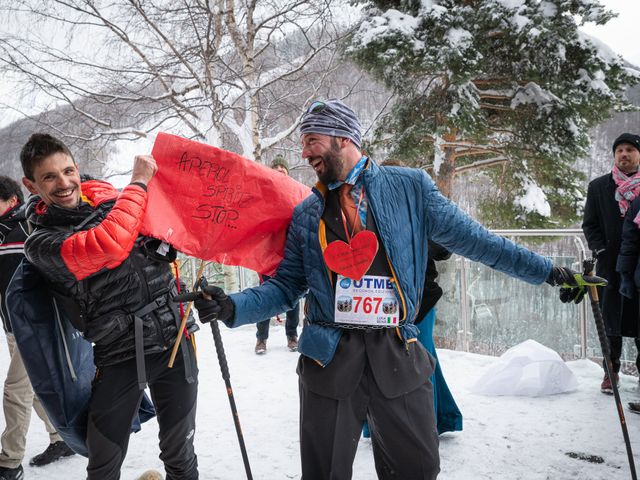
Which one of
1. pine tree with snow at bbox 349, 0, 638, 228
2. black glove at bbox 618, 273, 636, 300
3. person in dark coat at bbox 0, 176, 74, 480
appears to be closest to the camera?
person in dark coat at bbox 0, 176, 74, 480

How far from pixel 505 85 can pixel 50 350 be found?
10.1 meters

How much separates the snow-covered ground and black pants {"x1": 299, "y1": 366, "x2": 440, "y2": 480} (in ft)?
4.29

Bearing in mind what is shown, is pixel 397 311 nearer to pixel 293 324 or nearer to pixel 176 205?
pixel 176 205

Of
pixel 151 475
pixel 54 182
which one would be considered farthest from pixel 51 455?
pixel 54 182

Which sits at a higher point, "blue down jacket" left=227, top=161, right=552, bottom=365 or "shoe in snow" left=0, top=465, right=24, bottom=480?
"blue down jacket" left=227, top=161, right=552, bottom=365

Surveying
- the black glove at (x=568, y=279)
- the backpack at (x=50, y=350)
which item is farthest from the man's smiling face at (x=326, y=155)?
the backpack at (x=50, y=350)

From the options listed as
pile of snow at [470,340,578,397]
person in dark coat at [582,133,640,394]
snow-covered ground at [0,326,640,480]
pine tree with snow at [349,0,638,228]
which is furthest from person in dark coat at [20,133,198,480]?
pine tree with snow at [349,0,638,228]

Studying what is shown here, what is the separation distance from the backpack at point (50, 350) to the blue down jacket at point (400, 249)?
991mm

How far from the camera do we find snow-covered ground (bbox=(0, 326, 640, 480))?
3096 millimetres

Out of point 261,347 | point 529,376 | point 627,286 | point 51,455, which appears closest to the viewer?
point 51,455

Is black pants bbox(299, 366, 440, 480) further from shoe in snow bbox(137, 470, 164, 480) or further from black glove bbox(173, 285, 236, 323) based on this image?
shoe in snow bbox(137, 470, 164, 480)

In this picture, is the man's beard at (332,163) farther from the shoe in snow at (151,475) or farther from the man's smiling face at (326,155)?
the shoe in snow at (151,475)

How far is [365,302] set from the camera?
1.89m

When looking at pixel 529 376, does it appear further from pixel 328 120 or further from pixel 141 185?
pixel 141 185
